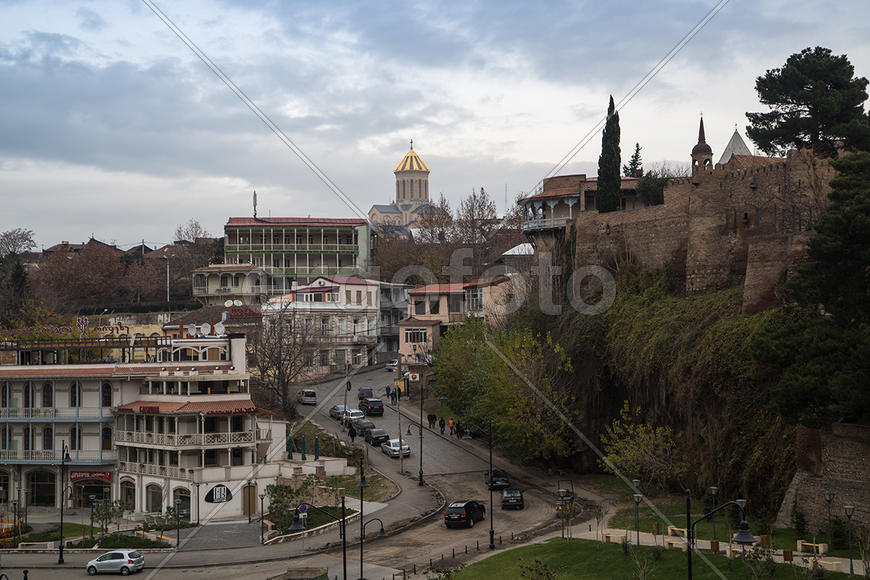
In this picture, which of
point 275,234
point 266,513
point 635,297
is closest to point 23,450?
point 266,513

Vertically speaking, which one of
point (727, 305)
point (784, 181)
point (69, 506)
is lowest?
point (69, 506)

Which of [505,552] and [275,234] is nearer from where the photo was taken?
[505,552]

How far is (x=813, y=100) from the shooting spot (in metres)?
49.8

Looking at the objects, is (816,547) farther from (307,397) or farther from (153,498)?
(307,397)

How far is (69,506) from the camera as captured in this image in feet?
174

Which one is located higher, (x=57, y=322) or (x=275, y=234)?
(x=275, y=234)

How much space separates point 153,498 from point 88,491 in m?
5.11

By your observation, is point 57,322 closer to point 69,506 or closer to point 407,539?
Answer: point 69,506

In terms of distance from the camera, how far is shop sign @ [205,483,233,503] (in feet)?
159

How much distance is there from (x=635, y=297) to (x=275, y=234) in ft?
185

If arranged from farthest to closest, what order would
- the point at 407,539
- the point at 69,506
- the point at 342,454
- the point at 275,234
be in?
the point at 275,234, the point at 342,454, the point at 69,506, the point at 407,539

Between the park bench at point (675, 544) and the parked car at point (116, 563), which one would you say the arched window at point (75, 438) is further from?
the park bench at point (675, 544)

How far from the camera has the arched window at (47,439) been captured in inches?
2115

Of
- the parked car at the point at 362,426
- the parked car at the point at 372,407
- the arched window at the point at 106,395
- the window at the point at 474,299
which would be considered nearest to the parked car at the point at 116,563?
the arched window at the point at 106,395
